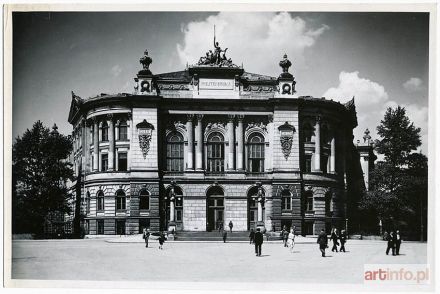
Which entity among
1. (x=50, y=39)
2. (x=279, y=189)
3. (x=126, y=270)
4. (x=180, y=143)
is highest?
(x=50, y=39)

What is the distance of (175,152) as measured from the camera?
48.2 metres

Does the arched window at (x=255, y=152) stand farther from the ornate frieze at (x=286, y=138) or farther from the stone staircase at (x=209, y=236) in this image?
the stone staircase at (x=209, y=236)

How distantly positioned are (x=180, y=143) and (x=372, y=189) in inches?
554

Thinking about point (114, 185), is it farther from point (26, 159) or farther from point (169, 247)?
point (169, 247)

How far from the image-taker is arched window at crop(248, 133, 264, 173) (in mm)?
48188

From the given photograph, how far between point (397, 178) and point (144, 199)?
1747cm

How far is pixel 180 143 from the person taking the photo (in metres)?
48.3

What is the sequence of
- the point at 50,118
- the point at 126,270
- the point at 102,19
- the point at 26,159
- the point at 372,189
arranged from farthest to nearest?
the point at 372,189, the point at 26,159, the point at 50,118, the point at 102,19, the point at 126,270

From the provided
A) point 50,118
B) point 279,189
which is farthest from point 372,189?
point 50,118

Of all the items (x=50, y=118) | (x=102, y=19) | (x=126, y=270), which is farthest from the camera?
(x=50, y=118)

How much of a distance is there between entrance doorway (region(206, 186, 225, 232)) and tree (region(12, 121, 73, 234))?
1008 cm
